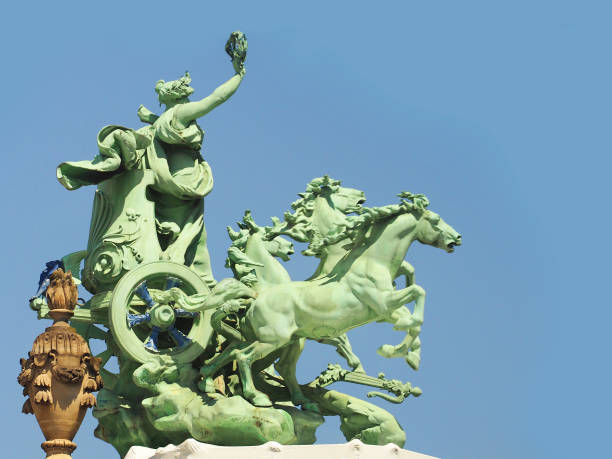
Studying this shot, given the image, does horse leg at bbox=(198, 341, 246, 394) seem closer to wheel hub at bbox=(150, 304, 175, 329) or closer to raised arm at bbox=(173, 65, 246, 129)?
wheel hub at bbox=(150, 304, 175, 329)

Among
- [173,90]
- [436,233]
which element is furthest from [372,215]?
[173,90]

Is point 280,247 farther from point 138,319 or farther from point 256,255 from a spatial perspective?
point 138,319

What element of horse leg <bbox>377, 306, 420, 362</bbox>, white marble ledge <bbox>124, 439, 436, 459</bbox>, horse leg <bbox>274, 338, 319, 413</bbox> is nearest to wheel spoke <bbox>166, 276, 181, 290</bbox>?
Result: horse leg <bbox>274, 338, 319, 413</bbox>

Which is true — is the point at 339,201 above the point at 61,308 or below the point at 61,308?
above

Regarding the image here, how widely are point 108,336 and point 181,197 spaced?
1815 millimetres

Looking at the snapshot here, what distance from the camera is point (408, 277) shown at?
19.2 metres

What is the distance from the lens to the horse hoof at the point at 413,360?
18648 millimetres

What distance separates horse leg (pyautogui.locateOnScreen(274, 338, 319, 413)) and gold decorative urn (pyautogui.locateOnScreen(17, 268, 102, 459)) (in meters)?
2.12

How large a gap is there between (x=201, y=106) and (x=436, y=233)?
3203 mm

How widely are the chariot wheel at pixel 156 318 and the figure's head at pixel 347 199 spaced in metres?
1.86

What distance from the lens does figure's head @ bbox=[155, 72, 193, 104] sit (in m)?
20.2

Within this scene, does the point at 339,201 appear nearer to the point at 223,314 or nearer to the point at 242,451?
the point at 223,314

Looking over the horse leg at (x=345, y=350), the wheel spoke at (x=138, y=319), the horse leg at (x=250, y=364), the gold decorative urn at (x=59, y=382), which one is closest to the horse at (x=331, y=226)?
the horse leg at (x=345, y=350)

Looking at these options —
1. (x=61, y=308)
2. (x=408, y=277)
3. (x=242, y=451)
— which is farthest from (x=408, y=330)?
(x=61, y=308)
